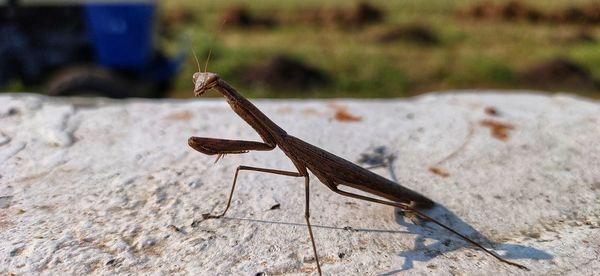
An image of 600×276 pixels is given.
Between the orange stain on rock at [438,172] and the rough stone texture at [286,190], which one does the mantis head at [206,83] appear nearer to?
the rough stone texture at [286,190]

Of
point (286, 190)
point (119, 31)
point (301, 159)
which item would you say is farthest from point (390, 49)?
point (301, 159)

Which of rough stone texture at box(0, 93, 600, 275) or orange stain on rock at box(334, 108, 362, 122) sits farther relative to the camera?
orange stain on rock at box(334, 108, 362, 122)

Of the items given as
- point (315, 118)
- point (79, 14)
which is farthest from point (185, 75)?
point (315, 118)

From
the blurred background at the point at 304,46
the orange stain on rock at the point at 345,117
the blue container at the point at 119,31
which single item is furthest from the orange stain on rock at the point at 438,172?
the blue container at the point at 119,31

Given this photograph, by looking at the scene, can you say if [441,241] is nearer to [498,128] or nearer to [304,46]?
[498,128]

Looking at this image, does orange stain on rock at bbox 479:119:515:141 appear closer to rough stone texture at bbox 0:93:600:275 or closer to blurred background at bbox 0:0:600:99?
rough stone texture at bbox 0:93:600:275

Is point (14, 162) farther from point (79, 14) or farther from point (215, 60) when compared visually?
point (215, 60)

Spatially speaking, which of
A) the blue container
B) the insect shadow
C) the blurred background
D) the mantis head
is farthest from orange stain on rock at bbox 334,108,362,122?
the blue container
